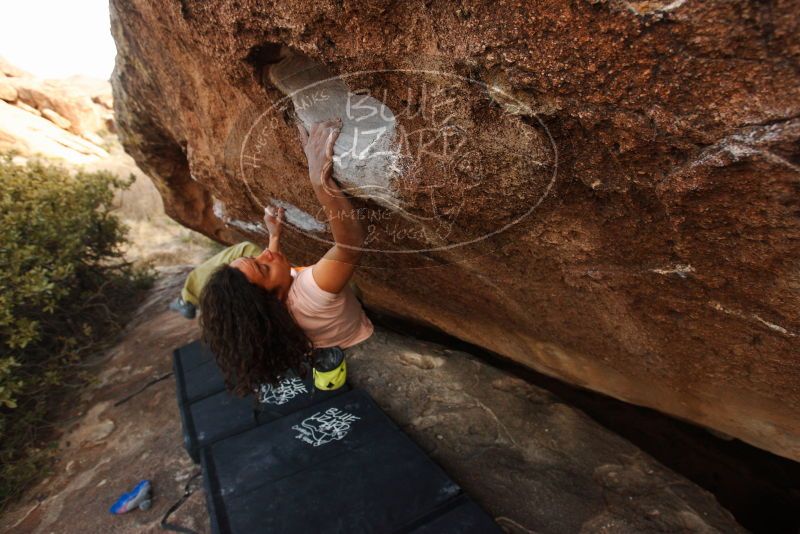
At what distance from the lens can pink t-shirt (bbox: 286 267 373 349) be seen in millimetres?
2041

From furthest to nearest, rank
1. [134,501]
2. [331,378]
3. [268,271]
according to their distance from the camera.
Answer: [331,378], [134,501], [268,271]

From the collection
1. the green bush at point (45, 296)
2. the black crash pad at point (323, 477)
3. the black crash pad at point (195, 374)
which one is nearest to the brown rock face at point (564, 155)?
the black crash pad at point (323, 477)

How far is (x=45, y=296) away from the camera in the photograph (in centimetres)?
374

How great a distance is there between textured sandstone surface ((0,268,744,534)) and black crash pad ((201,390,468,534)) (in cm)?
26

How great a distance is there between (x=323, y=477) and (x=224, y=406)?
3.40 feet

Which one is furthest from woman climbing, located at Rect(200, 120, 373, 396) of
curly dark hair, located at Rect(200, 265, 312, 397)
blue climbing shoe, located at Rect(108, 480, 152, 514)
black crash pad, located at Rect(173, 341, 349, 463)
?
blue climbing shoe, located at Rect(108, 480, 152, 514)

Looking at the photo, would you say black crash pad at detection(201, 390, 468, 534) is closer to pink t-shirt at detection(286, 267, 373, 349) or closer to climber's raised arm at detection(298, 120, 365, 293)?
pink t-shirt at detection(286, 267, 373, 349)

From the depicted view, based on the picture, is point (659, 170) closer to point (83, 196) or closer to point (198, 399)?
point (198, 399)

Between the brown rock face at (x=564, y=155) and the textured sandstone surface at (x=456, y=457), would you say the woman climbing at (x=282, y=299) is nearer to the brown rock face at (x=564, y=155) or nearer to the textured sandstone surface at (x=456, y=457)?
the brown rock face at (x=564, y=155)

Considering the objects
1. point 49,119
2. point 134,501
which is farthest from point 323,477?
point 49,119

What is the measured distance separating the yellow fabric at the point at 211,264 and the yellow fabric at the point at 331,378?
0.82 m

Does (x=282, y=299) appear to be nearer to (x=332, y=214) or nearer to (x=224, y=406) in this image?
(x=332, y=214)

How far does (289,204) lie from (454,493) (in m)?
1.73

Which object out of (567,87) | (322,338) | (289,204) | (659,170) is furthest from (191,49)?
(659,170)
